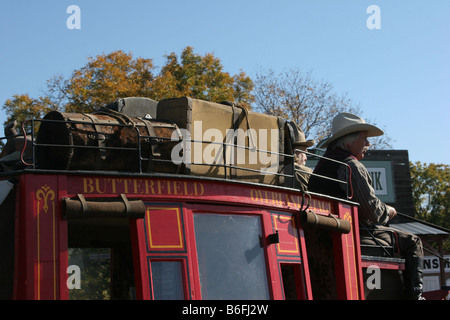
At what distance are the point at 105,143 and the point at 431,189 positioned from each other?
44.2m

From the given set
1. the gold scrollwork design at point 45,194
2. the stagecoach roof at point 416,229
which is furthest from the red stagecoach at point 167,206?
the stagecoach roof at point 416,229

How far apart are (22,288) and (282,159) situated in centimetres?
368

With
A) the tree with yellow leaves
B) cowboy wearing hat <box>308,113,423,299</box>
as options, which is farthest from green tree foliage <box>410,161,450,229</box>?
cowboy wearing hat <box>308,113,423,299</box>

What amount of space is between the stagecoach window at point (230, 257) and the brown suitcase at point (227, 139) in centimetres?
57

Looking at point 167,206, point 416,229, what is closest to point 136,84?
point 416,229

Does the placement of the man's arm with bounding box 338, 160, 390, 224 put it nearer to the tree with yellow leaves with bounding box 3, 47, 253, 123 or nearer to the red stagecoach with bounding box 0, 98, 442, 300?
the red stagecoach with bounding box 0, 98, 442, 300

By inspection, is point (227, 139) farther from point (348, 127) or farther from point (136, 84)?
point (136, 84)

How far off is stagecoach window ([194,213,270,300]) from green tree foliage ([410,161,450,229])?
40782 millimetres

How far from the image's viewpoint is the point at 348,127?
34.1 feet

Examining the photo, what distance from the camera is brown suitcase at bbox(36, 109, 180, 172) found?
275 inches

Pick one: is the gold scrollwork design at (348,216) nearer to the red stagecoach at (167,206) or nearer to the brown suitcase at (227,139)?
the red stagecoach at (167,206)

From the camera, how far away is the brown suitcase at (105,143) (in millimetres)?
6996
